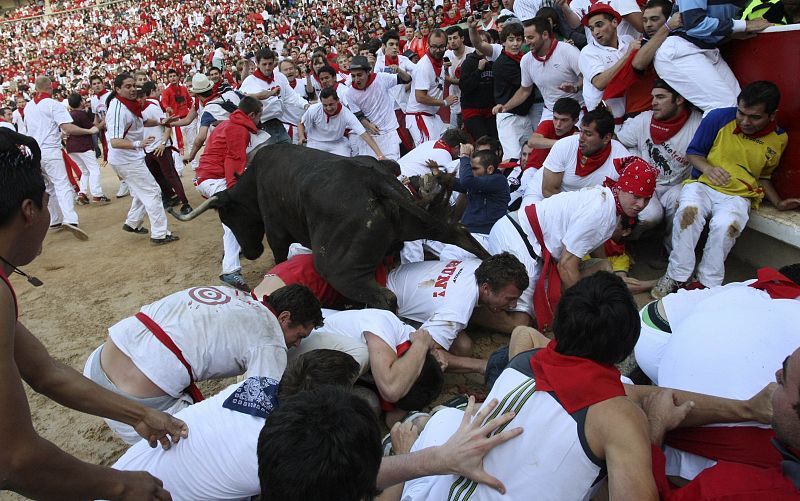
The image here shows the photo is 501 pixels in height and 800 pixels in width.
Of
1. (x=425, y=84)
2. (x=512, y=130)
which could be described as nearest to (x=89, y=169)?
(x=425, y=84)

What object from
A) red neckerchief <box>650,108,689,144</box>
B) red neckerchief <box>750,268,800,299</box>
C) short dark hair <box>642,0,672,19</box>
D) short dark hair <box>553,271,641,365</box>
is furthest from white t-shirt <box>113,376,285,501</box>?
short dark hair <box>642,0,672,19</box>

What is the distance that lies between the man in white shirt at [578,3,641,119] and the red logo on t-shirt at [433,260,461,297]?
2.54 meters

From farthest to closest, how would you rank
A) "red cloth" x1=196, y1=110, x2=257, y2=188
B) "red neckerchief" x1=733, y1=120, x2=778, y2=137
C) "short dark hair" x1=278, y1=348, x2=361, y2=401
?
"red cloth" x1=196, y1=110, x2=257, y2=188, "red neckerchief" x1=733, y1=120, x2=778, y2=137, "short dark hair" x1=278, y1=348, x2=361, y2=401

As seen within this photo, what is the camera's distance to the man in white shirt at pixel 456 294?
339 cm

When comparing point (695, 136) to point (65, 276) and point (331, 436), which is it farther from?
point (65, 276)

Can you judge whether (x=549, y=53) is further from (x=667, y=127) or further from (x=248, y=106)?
(x=248, y=106)

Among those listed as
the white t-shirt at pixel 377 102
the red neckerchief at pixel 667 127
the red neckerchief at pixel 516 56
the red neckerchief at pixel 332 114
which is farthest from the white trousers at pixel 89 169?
the red neckerchief at pixel 667 127

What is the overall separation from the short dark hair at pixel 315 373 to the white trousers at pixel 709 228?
3002mm

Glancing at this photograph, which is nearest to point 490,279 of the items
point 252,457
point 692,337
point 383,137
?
point 692,337

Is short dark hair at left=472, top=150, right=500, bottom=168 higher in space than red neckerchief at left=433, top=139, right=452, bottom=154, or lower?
higher

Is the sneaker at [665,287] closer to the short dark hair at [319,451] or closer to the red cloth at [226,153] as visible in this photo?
the short dark hair at [319,451]

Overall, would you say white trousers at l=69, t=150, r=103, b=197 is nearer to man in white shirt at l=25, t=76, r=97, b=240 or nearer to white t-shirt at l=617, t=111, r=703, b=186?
man in white shirt at l=25, t=76, r=97, b=240

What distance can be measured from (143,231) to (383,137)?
3.61 meters

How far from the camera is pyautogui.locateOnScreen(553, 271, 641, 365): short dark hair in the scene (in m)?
1.70
